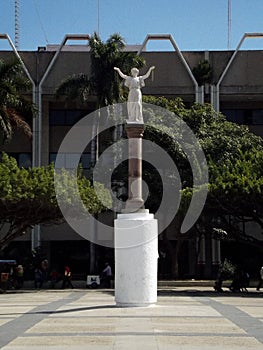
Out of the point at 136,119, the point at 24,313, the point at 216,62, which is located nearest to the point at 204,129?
the point at 216,62

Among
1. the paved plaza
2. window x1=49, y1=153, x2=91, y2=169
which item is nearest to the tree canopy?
the paved plaza

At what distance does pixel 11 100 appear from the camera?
1390 inches

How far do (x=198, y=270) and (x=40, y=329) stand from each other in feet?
99.7

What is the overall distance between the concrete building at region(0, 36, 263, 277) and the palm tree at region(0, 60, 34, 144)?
27.8ft

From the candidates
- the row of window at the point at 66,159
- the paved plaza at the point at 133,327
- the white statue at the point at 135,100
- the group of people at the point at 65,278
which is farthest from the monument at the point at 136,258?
the row of window at the point at 66,159


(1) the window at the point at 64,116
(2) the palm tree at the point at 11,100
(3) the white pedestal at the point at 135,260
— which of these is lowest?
(3) the white pedestal at the point at 135,260

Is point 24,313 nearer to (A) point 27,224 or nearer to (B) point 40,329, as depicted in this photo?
(B) point 40,329

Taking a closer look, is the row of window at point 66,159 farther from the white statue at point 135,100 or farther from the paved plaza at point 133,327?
the white statue at point 135,100

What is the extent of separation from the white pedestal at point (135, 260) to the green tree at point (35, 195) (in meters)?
12.0

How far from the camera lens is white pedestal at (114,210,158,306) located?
21.0 meters

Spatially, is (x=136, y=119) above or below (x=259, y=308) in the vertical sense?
above

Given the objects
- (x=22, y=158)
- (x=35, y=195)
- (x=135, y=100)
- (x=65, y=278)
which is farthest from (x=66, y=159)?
(x=135, y=100)

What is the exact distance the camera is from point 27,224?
3584cm

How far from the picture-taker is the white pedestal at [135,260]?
825 inches
